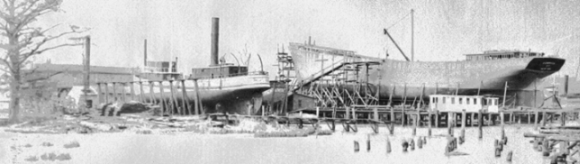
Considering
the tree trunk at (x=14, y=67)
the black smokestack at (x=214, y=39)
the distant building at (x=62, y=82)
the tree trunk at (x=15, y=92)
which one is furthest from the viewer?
the black smokestack at (x=214, y=39)

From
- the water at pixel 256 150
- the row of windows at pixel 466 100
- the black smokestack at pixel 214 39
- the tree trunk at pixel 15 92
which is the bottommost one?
the water at pixel 256 150

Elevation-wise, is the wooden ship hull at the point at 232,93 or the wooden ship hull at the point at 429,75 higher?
the wooden ship hull at the point at 429,75

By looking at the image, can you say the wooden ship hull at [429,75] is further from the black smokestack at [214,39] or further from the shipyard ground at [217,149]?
the shipyard ground at [217,149]

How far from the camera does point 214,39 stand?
5994 cm

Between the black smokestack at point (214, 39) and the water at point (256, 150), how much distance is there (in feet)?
80.6

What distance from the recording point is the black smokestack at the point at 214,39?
195 feet

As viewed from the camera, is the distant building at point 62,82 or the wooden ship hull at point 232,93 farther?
the wooden ship hull at point 232,93

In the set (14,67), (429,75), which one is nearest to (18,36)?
(14,67)

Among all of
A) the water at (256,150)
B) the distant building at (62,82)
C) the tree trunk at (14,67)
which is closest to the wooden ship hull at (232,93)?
the distant building at (62,82)

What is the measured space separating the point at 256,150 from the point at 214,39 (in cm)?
3290

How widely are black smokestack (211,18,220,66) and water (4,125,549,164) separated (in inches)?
967

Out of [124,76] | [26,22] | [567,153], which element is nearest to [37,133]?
[26,22]

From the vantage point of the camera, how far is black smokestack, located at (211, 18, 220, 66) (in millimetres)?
59562

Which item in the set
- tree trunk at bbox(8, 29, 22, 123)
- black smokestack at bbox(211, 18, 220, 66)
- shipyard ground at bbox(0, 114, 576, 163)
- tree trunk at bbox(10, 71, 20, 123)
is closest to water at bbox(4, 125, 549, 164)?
shipyard ground at bbox(0, 114, 576, 163)
